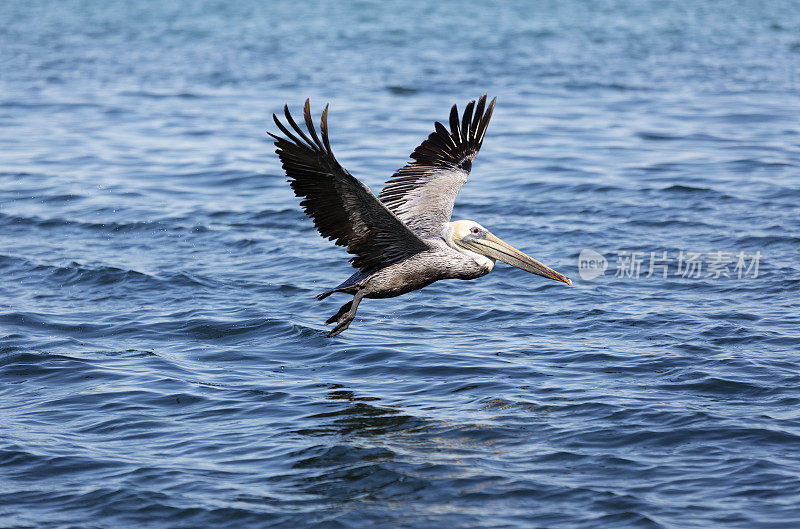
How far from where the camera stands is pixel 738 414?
709 cm

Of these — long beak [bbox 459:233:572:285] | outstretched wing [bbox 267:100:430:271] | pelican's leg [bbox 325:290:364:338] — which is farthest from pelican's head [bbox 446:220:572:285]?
pelican's leg [bbox 325:290:364:338]

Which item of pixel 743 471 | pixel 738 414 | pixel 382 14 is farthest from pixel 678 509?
pixel 382 14

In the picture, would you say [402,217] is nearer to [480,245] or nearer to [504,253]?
[480,245]

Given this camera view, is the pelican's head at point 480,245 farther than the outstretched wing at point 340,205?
Yes

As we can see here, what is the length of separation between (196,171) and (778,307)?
895 cm

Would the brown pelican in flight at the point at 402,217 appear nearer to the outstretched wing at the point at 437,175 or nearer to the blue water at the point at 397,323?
the outstretched wing at the point at 437,175

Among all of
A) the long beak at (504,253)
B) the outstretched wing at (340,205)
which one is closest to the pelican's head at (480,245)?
the long beak at (504,253)

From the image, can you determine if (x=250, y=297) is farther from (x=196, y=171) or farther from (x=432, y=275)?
(x=196, y=171)

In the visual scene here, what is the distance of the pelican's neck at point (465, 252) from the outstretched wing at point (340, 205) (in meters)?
0.28
